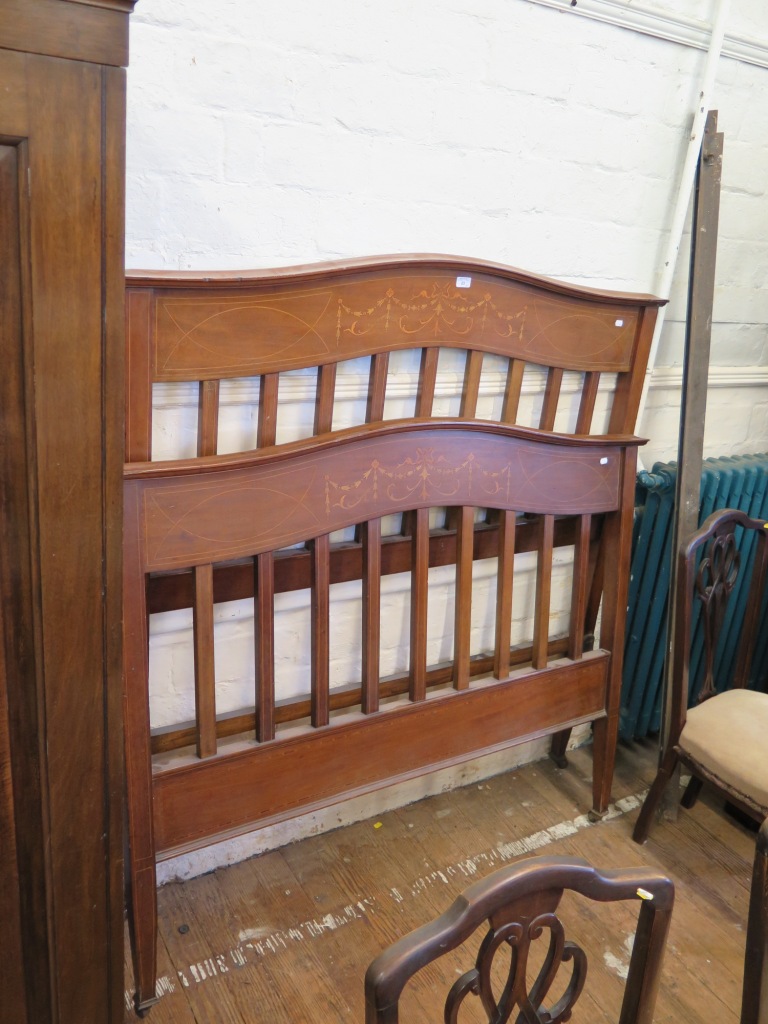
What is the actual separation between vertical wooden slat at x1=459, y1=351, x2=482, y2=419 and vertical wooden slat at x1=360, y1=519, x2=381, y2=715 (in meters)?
0.30

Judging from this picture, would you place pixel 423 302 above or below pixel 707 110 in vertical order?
below

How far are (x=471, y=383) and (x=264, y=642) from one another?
642 mm

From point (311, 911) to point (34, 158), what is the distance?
1443 mm

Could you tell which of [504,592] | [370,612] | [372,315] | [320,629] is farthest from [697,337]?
[320,629]

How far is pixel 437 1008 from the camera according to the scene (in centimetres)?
146

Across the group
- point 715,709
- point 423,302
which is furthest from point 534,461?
point 715,709

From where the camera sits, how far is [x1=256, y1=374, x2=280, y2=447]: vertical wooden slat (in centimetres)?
137

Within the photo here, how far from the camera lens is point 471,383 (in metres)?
1.62

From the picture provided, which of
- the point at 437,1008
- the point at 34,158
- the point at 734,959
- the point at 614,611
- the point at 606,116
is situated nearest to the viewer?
the point at 34,158

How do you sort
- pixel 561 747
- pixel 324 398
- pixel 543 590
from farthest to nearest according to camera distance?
pixel 561 747, pixel 543 590, pixel 324 398

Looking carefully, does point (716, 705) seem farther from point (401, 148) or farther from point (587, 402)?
point (401, 148)

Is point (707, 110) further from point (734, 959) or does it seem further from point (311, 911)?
point (311, 911)

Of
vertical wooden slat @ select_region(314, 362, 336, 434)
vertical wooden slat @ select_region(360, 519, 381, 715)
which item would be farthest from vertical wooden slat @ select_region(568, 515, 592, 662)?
vertical wooden slat @ select_region(314, 362, 336, 434)

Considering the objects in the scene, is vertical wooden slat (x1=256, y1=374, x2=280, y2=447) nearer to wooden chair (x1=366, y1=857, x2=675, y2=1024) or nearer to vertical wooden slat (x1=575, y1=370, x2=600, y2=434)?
vertical wooden slat (x1=575, y1=370, x2=600, y2=434)
